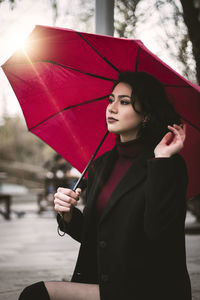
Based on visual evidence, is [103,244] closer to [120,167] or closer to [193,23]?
[120,167]

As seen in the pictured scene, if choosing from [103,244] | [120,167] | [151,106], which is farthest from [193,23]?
[103,244]

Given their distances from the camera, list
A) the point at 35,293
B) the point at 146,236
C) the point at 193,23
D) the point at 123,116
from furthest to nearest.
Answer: the point at 193,23 < the point at 123,116 < the point at 35,293 < the point at 146,236

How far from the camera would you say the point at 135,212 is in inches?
79.6

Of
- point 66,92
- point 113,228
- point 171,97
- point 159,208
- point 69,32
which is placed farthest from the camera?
point 66,92

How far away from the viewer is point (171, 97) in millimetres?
2512

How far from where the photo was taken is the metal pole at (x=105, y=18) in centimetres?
349

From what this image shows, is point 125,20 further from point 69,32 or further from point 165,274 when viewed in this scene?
point 165,274

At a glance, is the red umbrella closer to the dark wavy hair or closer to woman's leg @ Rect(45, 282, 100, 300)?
the dark wavy hair

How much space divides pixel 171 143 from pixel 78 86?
33.0 inches

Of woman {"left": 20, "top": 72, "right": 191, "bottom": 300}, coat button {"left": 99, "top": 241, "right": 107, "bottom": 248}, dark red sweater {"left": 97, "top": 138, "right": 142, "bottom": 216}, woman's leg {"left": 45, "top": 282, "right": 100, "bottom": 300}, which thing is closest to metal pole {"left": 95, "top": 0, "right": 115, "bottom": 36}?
woman {"left": 20, "top": 72, "right": 191, "bottom": 300}

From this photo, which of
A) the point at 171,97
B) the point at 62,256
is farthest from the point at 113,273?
the point at 62,256

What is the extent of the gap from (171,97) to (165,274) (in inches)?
38.5

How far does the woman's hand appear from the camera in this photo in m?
2.09

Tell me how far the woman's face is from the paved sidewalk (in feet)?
7.46
